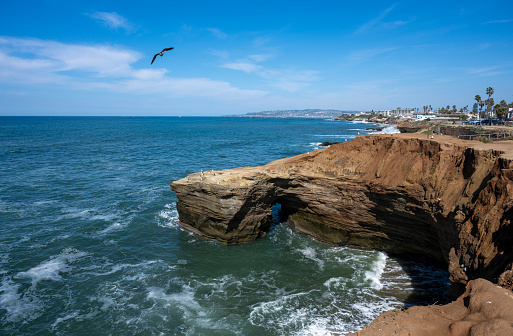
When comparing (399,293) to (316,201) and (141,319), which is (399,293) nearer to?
(316,201)

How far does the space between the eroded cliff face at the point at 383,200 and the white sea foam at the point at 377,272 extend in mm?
1159

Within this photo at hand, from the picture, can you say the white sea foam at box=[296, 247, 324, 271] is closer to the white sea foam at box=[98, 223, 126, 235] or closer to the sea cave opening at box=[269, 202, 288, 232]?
the sea cave opening at box=[269, 202, 288, 232]

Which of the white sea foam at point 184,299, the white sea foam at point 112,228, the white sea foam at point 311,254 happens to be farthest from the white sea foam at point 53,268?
the white sea foam at point 311,254

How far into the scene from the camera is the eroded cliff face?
11.0 m

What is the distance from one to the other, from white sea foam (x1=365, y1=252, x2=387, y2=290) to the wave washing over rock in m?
1.21

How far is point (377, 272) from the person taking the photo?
16188 millimetres

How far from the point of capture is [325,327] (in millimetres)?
12070

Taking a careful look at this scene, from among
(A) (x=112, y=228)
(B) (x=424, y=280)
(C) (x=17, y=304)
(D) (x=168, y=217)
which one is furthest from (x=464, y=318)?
(A) (x=112, y=228)

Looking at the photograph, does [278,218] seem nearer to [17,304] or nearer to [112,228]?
[112,228]

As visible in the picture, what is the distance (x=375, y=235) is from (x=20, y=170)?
45.6 m

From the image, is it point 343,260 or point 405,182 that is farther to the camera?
point 343,260

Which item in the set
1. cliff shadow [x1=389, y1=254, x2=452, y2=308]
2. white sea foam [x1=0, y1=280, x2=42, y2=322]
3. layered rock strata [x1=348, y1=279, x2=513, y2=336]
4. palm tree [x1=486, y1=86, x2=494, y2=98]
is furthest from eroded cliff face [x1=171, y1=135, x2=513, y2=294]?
palm tree [x1=486, y1=86, x2=494, y2=98]

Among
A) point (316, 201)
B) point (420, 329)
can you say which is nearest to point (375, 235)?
point (316, 201)

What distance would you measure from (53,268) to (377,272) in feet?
63.5
